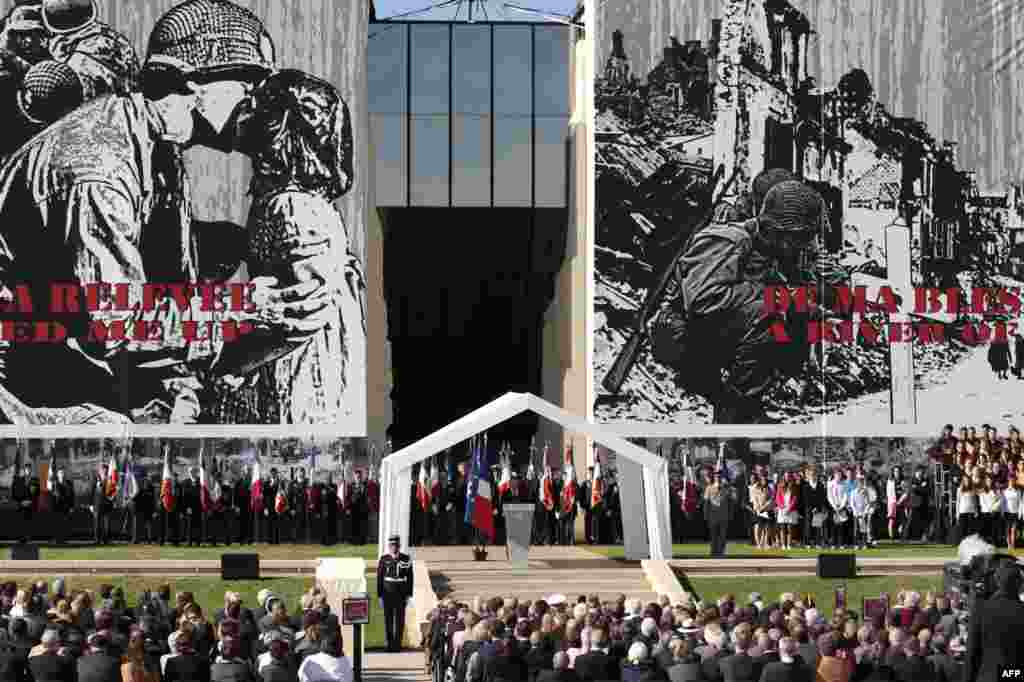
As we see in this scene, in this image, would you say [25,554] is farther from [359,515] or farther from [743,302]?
[743,302]

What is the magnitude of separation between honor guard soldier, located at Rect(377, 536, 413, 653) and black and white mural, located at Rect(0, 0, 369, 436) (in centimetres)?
1854

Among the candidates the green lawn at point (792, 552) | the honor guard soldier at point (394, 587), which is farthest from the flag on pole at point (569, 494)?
the honor guard soldier at point (394, 587)

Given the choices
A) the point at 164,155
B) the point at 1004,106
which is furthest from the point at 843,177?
the point at 164,155

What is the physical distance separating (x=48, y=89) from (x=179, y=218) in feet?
14.3

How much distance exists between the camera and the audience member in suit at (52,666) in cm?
1503

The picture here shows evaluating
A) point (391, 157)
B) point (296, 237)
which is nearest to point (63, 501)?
point (296, 237)

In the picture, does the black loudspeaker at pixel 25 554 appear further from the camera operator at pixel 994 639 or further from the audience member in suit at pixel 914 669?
the camera operator at pixel 994 639

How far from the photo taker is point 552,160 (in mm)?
48312

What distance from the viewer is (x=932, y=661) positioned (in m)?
15.7

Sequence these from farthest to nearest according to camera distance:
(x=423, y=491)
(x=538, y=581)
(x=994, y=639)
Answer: (x=423, y=491) < (x=538, y=581) < (x=994, y=639)

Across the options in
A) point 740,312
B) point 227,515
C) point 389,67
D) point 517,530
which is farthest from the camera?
point 389,67

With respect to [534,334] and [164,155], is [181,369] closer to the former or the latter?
[164,155]

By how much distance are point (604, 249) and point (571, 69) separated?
18.4 feet

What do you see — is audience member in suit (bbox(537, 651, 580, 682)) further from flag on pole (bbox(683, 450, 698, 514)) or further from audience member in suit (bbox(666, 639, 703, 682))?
flag on pole (bbox(683, 450, 698, 514))
